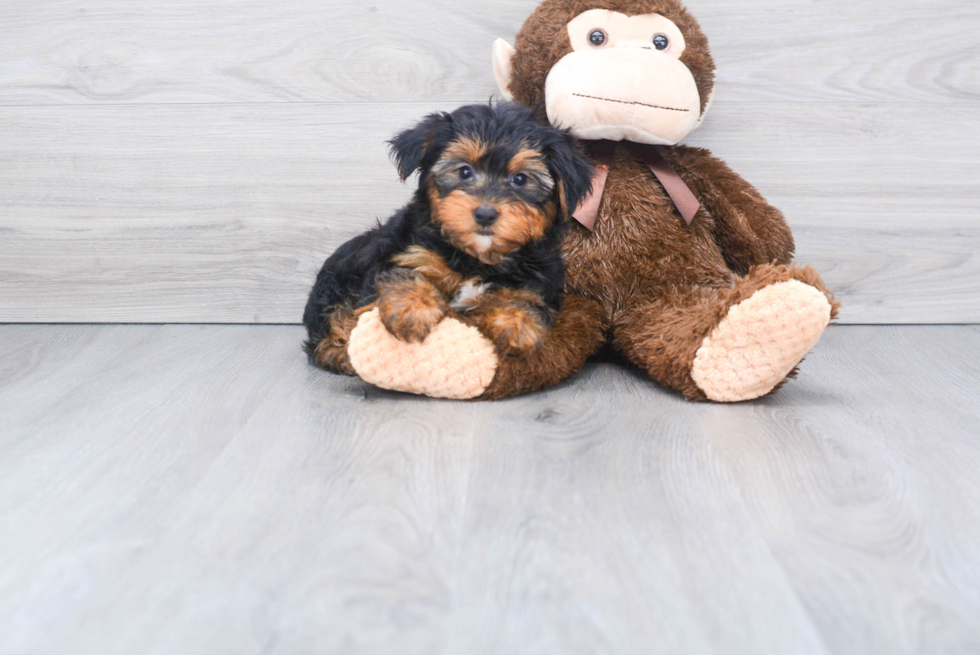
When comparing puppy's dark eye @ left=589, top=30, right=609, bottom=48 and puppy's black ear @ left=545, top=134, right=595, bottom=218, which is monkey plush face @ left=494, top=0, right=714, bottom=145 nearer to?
puppy's dark eye @ left=589, top=30, right=609, bottom=48

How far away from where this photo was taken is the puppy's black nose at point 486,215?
1586 mm

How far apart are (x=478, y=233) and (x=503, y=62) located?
0.66 meters

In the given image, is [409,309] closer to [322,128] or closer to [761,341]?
[761,341]

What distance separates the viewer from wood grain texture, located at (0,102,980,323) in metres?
2.32

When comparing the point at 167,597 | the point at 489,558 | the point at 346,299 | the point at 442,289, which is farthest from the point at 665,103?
the point at 167,597

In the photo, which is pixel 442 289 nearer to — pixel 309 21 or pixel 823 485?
pixel 823 485

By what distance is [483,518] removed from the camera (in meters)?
1.21

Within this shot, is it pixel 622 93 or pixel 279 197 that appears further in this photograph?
pixel 279 197

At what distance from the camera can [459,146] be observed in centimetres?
Answer: 163

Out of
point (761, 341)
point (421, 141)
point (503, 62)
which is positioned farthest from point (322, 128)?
point (761, 341)

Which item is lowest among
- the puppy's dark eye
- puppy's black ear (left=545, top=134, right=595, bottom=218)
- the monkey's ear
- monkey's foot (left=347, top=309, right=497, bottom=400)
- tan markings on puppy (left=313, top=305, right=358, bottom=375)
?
tan markings on puppy (left=313, top=305, right=358, bottom=375)

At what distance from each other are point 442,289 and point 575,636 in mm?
945

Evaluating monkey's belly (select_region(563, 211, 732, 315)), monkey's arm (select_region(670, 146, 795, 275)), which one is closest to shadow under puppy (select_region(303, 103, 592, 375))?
monkey's belly (select_region(563, 211, 732, 315))

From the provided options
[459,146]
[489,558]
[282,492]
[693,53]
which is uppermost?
[693,53]
